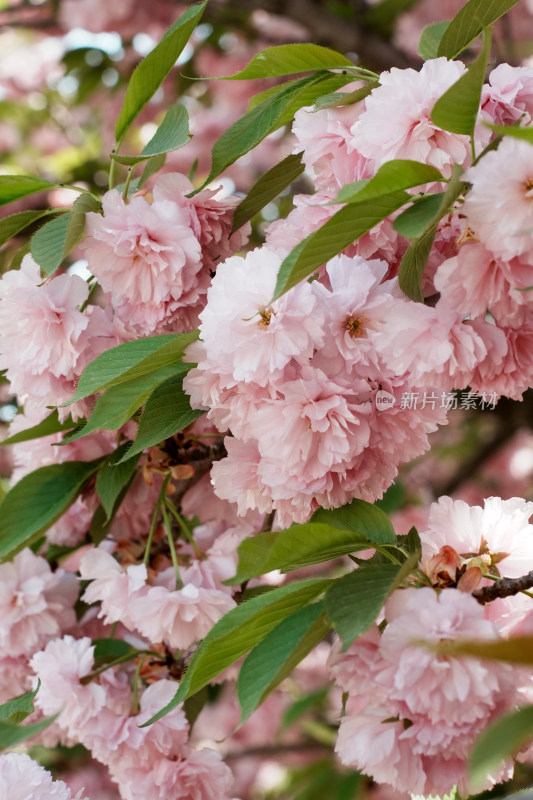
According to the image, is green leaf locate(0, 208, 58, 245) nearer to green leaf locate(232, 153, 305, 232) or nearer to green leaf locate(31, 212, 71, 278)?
green leaf locate(31, 212, 71, 278)

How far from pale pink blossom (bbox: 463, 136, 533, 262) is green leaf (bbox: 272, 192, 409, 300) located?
0.07 m

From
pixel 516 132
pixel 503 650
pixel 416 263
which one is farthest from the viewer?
pixel 416 263

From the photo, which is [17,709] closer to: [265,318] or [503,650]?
[265,318]

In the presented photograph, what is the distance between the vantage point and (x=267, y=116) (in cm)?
92

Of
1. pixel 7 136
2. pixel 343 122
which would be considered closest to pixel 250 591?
pixel 343 122

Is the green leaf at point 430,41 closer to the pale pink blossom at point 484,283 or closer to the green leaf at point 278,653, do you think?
the pale pink blossom at point 484,283

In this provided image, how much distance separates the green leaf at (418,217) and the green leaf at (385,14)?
171 centimetres

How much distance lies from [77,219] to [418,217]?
380 mm

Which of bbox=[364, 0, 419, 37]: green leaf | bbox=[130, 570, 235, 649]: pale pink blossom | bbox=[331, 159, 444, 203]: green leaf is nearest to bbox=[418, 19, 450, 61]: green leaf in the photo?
bbox=[331, 159, 444, 203]: green leaf

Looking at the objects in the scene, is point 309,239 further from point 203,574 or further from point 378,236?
point 203,574

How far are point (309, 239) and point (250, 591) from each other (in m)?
0.65

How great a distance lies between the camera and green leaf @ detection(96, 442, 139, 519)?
3.56 feet

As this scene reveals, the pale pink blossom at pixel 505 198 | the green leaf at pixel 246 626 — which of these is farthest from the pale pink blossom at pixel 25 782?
the pale pink blossom at pixel 505 198

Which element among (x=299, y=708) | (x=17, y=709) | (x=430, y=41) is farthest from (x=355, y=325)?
(x=299, y=708)
